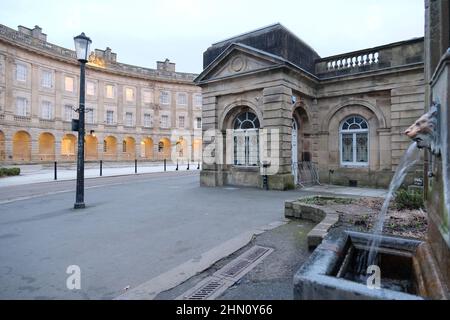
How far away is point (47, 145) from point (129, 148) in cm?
1133

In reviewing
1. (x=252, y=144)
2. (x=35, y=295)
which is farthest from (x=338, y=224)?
(x=252, y=144)

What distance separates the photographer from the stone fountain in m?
2.12

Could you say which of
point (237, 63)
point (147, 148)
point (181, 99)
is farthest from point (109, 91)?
point (237, 63)

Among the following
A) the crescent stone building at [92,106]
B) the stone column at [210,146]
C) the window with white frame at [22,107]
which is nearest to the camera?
the stone column at [210,146]

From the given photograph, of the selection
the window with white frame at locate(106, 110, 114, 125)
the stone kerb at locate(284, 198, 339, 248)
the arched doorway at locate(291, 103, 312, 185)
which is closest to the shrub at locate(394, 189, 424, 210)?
the stone kerb at locate(284, 198, 339, 248)

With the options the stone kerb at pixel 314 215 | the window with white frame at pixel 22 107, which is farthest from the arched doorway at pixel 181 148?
the stone kerb at pixel 314 215

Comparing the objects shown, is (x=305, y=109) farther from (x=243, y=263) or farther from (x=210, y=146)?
(x=243, y=263)

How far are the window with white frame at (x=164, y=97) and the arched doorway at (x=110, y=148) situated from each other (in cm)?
1011

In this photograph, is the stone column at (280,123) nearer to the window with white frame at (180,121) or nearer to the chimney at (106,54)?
the window with white frame at (180,121)

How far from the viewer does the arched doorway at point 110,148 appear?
41056mm

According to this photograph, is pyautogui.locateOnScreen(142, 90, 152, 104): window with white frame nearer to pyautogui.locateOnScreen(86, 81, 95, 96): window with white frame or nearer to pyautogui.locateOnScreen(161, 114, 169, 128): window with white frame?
pyautogui.locateOnScreen(161, 114, 169, 128): window with white frame

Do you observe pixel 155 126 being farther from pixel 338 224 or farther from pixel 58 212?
pixel 338 224

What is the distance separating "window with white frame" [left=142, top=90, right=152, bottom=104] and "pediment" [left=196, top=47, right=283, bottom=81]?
32.7m

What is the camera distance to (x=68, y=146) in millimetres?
38125
